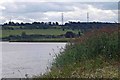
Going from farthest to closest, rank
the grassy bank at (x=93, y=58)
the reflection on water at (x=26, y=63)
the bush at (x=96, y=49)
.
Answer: the reflection on water at (x=26, y=63), the bush at (x=96, y=49), the grassy bank at (x=93, y=58)

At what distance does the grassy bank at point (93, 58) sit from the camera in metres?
12.5

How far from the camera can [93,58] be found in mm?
15219

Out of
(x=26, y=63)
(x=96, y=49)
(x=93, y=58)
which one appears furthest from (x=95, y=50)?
(x=26, y=63)

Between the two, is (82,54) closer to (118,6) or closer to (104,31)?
(104,31)

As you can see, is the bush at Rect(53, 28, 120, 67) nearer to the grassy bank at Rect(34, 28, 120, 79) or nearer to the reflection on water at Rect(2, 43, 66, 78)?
the grassy bank at Rect(34, 28, 120, 79)

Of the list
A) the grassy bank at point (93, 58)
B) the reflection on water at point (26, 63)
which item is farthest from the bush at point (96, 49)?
the reflection on water at point (26, 63)

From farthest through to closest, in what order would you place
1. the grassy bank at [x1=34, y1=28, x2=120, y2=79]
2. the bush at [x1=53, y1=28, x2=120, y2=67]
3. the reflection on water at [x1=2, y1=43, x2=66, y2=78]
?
the reflection on water at [x1=2, y1=43, x2=66, y2=78] → the bush at [x1=53, y1=28, x2=120, y2=67] → the grassy bank at [x1=34, y1=28, x2=120, y2=79]

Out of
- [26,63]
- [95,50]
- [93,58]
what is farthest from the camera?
[26,63]

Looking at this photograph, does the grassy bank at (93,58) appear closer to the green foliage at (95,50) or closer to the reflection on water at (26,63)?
the green foliage at (95,50)

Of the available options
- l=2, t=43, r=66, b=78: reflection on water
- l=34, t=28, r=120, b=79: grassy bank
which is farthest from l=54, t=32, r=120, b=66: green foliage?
l=2, t=43, r=66, b=78: reflection on water

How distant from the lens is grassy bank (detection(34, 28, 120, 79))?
12461 mm

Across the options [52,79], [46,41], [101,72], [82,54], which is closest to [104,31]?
[82,54]

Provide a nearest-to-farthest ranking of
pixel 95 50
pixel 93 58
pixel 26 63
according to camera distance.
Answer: pixel 93 58 → pixel 95 50 → pixel 26 63

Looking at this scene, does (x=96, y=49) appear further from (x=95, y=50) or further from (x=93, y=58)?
(x=93, y=58)
